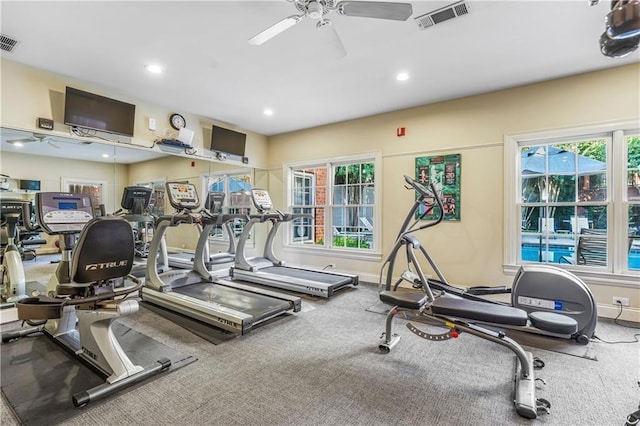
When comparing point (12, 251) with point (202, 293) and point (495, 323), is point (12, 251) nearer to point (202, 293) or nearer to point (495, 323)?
point (202, 293)

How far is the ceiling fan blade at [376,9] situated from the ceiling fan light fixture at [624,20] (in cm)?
104

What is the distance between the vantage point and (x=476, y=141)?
4.27 metres

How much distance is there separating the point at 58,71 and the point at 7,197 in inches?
63.3

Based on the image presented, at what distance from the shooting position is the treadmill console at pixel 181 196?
4027mm

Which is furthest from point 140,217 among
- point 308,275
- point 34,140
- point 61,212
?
point 308,275

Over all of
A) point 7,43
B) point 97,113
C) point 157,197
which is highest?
point 7,43

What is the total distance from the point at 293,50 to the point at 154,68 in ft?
5.73

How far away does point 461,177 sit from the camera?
14.4ft

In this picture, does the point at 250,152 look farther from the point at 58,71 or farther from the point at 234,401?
the point at 234,401

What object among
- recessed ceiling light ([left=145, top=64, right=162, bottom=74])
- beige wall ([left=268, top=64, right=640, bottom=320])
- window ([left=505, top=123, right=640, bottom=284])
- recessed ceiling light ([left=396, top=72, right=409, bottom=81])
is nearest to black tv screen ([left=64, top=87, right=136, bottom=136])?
recessed ceiling light ([left=145, top=64, right=162, bottom=74])

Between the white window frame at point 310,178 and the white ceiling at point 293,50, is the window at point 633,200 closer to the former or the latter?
the white ceiling at point 293,50

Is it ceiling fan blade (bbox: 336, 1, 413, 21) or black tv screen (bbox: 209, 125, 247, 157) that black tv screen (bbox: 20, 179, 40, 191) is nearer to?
black tv screen (bbox: 209, 125, 247, 157)

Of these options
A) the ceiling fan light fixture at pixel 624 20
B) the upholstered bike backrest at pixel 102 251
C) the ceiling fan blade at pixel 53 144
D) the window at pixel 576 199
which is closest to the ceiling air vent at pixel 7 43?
the ceiling fan blade at pixel 53 144

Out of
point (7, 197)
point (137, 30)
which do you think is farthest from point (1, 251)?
point (137, 30)
